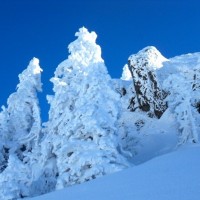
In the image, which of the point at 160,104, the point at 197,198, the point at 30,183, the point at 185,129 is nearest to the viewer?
the point at 197,198

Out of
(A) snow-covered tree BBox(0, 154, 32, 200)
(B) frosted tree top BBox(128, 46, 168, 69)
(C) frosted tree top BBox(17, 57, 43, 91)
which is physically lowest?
(A) snow-covered tree BBox(0, 154, 32, 200)

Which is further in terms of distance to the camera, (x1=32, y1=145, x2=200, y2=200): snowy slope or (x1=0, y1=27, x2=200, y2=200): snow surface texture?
(x1=0, y1=27, x2=200, y2=200): snow surface texture

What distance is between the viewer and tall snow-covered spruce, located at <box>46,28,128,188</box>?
26.1 meters

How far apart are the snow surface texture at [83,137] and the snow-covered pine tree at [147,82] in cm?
548

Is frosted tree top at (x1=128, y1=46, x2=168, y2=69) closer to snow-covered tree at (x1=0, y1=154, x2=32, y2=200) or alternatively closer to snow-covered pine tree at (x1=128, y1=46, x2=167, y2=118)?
snow-covered pine tree at (x1=128, y1=46, x2=167, y2=118)

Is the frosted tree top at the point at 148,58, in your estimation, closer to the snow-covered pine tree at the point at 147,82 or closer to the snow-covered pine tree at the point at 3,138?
the snow-covered pine tree at the point at 147,82

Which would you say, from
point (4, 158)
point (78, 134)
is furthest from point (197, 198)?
point (4, 158)

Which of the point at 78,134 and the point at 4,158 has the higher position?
the point at 4,158

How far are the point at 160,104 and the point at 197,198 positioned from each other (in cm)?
5096

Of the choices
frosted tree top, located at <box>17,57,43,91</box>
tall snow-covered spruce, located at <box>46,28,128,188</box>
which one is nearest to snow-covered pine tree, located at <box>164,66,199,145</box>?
tall snow-covered spruce, located at <box>46,28,128,188</box>

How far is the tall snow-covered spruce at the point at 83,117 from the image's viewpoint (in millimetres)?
26109

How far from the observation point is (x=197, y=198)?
8.60 metres

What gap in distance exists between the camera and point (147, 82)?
60.9 metres

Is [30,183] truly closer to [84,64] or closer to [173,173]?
[84,64]
